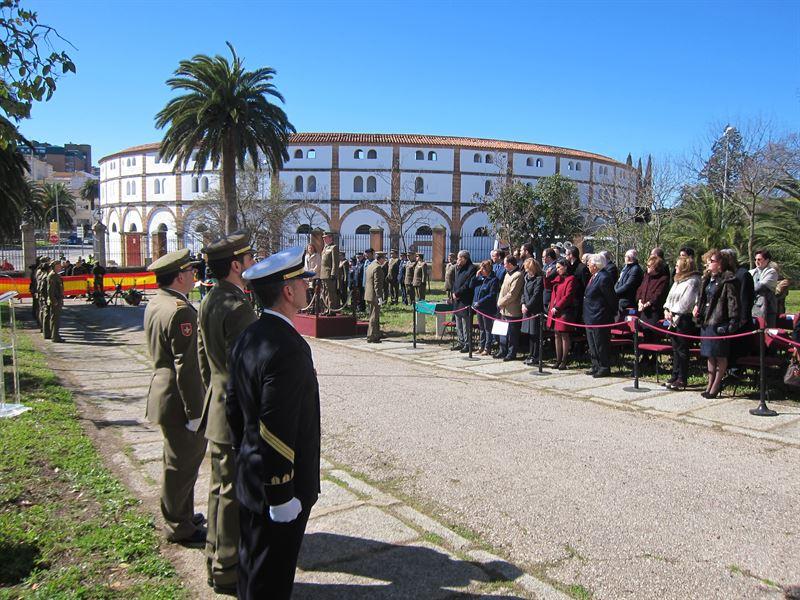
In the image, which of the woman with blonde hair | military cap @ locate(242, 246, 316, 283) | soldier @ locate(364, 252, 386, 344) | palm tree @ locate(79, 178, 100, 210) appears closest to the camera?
military cap @ locate(242, 246, 316, 283)

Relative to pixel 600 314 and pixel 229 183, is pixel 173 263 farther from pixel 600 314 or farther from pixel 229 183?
pixel 229 183

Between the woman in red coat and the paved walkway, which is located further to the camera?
the woman in red coat

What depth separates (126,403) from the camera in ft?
26.8

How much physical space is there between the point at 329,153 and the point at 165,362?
2336 inches

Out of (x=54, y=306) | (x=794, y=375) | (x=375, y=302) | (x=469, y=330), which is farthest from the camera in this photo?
(x=54, y=306)

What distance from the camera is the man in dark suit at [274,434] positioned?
256cm

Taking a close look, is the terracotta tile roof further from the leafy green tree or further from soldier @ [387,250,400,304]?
soldier @ [387,250,400,304]

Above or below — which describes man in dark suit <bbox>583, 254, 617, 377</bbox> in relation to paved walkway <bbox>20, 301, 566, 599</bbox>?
above

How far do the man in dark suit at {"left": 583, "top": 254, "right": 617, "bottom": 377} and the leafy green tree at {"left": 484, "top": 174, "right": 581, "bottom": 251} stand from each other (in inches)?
1173

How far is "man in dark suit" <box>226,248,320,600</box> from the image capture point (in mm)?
2561

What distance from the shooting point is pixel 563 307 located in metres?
10.2

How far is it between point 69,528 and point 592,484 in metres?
3.90

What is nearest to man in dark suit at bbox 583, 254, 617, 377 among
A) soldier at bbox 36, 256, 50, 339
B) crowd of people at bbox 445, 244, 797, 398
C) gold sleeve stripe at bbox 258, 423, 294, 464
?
crowd of people at bbox 445, 244, 797, 398

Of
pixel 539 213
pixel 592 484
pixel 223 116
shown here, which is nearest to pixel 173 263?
pixel 592 484
